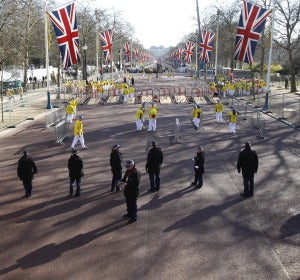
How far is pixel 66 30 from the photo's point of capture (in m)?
25.6

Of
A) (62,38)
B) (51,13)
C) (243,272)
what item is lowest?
(243,272)

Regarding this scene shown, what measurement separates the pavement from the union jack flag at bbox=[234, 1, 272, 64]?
9.36m

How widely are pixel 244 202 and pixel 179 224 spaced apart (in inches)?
100

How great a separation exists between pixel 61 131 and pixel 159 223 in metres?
11.1

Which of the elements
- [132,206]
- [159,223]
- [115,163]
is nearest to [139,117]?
[115,163]

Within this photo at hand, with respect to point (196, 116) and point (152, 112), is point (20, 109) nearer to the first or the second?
point (152, 112)

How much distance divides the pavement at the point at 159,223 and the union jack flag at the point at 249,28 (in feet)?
30.7

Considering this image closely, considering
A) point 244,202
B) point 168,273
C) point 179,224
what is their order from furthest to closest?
1. point 244,202
2. point 179,224
3. point 168,273

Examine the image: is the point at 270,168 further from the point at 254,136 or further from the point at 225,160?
the point at 254,136

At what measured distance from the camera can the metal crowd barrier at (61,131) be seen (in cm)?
1905

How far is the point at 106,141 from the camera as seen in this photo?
65.2 ft

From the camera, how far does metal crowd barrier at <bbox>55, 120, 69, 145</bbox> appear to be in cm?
1905

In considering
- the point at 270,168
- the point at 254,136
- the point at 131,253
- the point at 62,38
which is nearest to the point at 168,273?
the point at 131,253

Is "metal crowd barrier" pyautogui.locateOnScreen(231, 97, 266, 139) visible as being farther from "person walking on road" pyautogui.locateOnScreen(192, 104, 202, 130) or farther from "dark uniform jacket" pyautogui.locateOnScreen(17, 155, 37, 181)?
"dark uniform jacket" pyautogui.locateOnScreen(17, 155, 37, 181)
